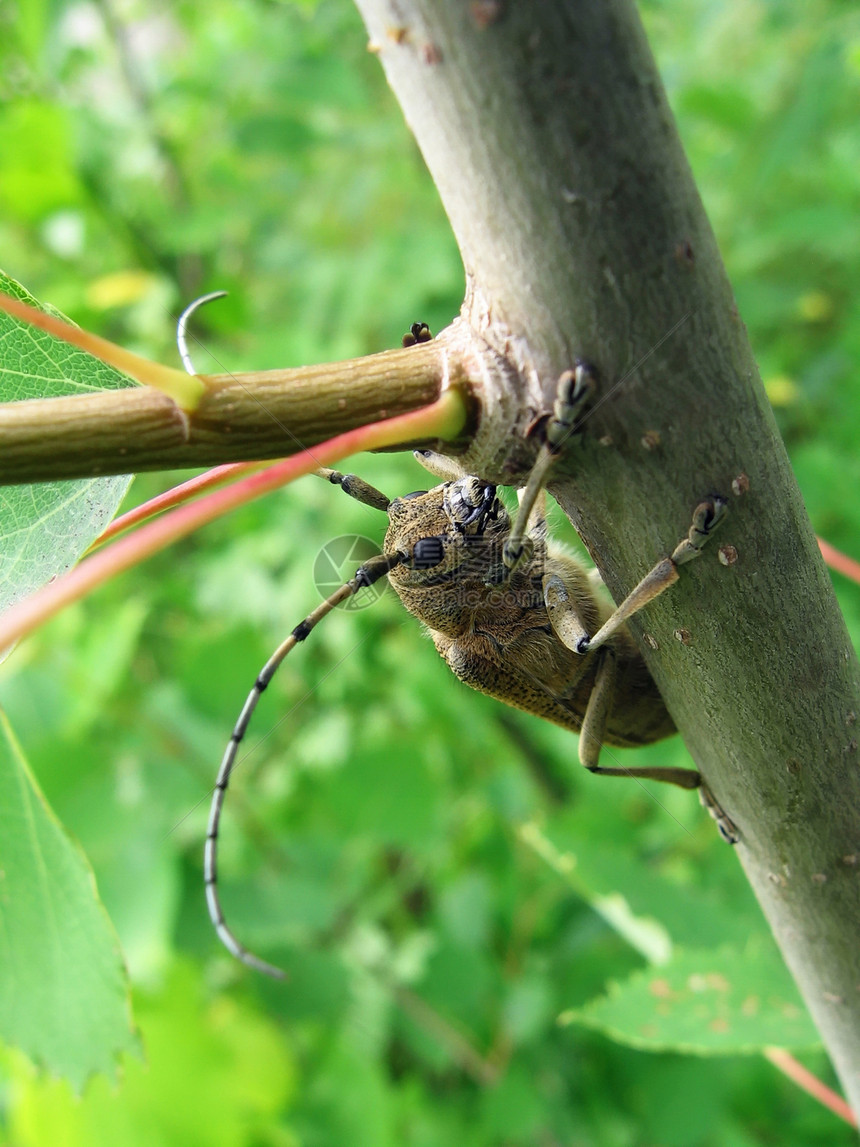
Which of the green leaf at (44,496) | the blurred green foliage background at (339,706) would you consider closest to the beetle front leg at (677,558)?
the green leaf at (44,496)

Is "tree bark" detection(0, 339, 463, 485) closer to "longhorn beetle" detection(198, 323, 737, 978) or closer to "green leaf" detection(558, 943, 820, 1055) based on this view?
"longhorn beetle" detection(198, 323, 737, 978)

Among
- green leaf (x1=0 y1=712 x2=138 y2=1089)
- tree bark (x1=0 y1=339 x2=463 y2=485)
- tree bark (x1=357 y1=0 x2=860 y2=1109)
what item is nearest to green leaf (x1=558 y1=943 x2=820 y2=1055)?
tree bark (x1=357 y1=0 x2=860 y2=1109)

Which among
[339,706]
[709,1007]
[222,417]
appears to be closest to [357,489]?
[222,417]

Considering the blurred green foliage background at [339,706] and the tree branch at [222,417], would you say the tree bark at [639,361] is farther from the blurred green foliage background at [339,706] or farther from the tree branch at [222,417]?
the blurred green foliage background at [339,706]

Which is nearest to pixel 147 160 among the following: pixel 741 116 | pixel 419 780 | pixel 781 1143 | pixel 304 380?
pixel 741 116

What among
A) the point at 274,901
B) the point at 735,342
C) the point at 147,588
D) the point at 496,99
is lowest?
the point at 274,901

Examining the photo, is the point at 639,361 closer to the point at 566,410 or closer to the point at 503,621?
the point at 566,410

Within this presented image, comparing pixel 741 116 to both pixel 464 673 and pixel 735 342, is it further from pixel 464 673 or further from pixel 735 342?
pixel 735 342
